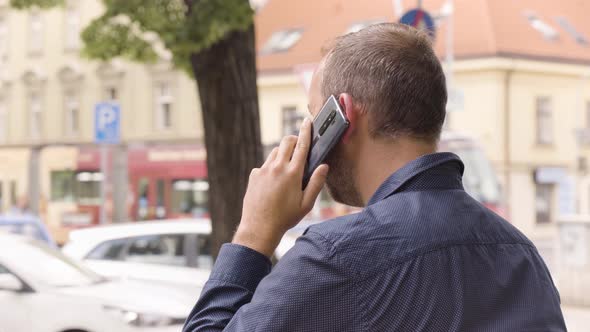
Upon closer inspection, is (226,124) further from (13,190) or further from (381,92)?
(13,190)

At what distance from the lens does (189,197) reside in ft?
100

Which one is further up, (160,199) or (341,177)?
(341,177)

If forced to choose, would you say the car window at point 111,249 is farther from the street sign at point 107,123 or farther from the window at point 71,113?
the window at point 71,113

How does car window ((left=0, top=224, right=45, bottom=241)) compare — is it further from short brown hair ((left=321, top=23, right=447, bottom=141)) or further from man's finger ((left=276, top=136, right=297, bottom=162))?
short brown hair ((left=321, top=23, right=447, bottom=141))

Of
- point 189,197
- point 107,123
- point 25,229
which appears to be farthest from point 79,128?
point 25,229

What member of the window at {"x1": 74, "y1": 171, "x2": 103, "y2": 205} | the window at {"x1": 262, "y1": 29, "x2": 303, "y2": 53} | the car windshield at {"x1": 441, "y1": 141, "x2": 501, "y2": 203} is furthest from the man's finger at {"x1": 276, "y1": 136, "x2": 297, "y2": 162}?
the window at {"x1": 262, "y1": 29, "x2": 303, "y2": 53}

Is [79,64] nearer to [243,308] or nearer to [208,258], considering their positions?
[208,258]

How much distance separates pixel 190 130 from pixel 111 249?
28527 mm

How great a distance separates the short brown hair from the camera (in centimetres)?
171

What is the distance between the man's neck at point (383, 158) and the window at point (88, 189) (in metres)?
30.7

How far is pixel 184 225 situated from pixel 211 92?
12.6 feet

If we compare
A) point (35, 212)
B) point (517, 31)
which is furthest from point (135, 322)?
point (517, 31)

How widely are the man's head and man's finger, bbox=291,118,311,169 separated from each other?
50 mm

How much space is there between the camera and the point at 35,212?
116 feet
